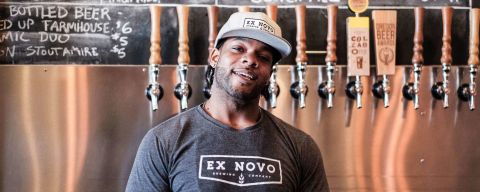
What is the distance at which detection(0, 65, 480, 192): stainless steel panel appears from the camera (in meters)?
1.97

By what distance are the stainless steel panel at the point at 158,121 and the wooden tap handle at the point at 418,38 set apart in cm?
9

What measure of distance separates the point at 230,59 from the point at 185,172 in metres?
0.27

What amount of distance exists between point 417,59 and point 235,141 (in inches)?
32.4

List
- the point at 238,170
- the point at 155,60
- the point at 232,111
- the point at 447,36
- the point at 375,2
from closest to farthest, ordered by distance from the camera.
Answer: the point at 238,170
the point at 232,111
the point at 155,60
the point at 447,36
the point at 375,2

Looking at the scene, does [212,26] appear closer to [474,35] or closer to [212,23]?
[212,23]

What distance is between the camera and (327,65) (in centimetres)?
197

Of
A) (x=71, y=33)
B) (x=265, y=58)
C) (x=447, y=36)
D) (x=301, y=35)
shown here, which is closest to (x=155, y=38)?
(x=71, y=33)

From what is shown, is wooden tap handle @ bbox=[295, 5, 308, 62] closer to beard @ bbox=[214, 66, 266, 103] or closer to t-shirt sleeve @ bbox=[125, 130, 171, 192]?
beard @ bbox=[214, 66, 266, 103]

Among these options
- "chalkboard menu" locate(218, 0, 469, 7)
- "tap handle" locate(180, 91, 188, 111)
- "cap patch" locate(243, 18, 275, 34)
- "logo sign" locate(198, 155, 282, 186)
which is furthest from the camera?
"chalkboard menu" locate(218, 0, 469, 7)

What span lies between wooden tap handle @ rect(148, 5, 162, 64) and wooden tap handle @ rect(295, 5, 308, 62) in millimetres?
418

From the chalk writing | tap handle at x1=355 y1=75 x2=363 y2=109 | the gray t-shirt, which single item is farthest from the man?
the chalk writing

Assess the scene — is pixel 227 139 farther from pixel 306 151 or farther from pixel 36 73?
pixel 36 73

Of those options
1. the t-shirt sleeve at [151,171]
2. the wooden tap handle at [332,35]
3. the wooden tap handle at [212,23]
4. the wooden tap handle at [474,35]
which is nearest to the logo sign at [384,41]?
the wooden tap handle at [332,35]

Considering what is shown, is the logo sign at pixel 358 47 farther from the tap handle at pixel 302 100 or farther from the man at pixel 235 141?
the man at pixel 235 141
